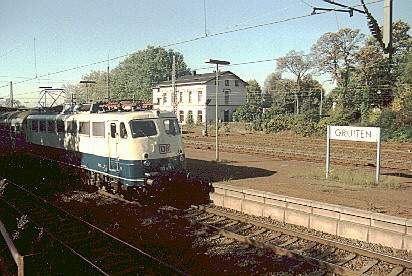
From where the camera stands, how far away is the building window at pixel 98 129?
14.6 m

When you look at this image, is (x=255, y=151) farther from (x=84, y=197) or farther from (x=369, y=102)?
(x=369, y=102)

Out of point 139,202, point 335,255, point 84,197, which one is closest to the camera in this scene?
point 335,255

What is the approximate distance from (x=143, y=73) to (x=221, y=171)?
7887cm

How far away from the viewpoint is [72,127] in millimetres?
16844

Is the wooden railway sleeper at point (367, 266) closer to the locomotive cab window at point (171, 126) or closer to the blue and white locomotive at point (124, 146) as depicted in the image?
the blue and white locomotive at point (124, 146)

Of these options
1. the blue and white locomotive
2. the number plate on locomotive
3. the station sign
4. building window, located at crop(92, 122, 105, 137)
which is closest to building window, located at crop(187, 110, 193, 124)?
the blue and white locomotive

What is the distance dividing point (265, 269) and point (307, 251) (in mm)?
1503

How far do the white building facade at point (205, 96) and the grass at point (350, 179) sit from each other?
144 ft

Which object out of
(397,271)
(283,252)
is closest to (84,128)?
(283,252)

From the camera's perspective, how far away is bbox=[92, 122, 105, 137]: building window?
1464 centimetres

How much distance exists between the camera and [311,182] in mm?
15578

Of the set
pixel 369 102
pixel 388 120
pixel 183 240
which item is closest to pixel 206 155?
pixel 183 240

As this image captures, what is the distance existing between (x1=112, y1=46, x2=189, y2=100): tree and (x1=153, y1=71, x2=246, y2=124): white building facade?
2287cm

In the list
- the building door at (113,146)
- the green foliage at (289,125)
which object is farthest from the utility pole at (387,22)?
the green foliage at (289,125)
